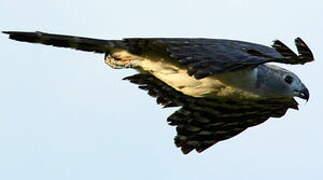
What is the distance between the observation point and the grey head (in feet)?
65.2

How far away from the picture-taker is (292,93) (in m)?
20.3

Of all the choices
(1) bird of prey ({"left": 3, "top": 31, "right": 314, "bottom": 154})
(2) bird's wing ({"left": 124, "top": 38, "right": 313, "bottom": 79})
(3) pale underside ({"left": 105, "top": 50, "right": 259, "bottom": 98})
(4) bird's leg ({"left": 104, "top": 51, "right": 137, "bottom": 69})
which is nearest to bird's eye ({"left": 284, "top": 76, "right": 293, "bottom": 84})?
(1) bird of prey ({"left": 3, "top": 31, "right": 314, "bottom": 154})

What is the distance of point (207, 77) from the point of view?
1948 cm

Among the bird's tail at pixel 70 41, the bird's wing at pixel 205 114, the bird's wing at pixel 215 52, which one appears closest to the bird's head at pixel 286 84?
the bird's wing at pixel 215 52

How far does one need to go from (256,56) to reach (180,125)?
300cm

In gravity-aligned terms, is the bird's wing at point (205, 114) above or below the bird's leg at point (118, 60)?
below

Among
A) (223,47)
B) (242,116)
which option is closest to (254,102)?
(242,116)

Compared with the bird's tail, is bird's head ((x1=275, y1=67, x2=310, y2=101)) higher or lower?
lower

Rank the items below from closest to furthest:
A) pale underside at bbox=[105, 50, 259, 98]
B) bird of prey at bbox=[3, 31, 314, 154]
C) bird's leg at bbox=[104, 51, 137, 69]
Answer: bird of prey at bbox=[3, 31, 314, 154], pale underside at bbox=[105, 50, 259, 98], bird's leg at bbox=[104, 51, 137, 69]

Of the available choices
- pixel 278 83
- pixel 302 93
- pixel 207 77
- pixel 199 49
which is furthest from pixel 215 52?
pixel 302 93

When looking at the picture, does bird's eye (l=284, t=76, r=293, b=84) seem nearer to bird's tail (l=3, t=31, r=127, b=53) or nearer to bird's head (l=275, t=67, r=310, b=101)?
bird's head (l=275, t=67, r=310, b=101)

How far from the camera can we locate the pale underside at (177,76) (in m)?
19.6

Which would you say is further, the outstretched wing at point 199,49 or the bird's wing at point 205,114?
the bird's wing at point 205,114

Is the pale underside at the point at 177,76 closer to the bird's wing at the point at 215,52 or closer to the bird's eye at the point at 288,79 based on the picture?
the bird's wing at the point at 215,52
